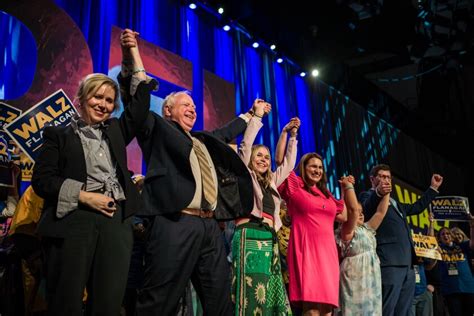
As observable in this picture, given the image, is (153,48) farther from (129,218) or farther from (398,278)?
(129,218)

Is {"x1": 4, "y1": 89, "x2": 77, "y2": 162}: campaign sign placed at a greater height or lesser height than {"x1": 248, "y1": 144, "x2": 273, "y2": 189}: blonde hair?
greater

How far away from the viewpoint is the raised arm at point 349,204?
3.18m

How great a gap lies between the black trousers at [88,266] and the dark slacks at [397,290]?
2.35m

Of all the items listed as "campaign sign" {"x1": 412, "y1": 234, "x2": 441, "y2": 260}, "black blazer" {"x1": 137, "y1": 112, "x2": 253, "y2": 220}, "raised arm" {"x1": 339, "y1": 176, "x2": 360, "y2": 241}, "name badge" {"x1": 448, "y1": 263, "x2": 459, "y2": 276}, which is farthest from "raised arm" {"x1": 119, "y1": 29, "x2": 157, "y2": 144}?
"name badge" {"x1": 448, "y1": 263, "x2": 459, "y2": 276}

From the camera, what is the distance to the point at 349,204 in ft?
10.5

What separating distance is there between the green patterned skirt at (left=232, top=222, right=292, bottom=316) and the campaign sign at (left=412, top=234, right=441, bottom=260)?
2038 mm

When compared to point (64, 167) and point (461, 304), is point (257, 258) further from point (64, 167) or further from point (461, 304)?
point (461, 304)

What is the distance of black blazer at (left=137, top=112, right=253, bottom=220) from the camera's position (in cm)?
203

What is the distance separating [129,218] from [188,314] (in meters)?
0.98

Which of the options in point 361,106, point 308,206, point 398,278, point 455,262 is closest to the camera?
point 308,206

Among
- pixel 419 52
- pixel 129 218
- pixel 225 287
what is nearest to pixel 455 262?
pixel 419 52

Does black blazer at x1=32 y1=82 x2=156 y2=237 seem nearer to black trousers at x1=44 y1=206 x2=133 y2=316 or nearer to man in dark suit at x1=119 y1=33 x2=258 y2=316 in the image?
black trousers at x1=44 y1=206 x2=133 y2=316

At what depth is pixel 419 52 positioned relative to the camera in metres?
7.23

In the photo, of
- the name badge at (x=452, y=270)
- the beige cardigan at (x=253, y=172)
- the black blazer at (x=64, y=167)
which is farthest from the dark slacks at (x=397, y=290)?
the black blazer at (x=64, y=167)
